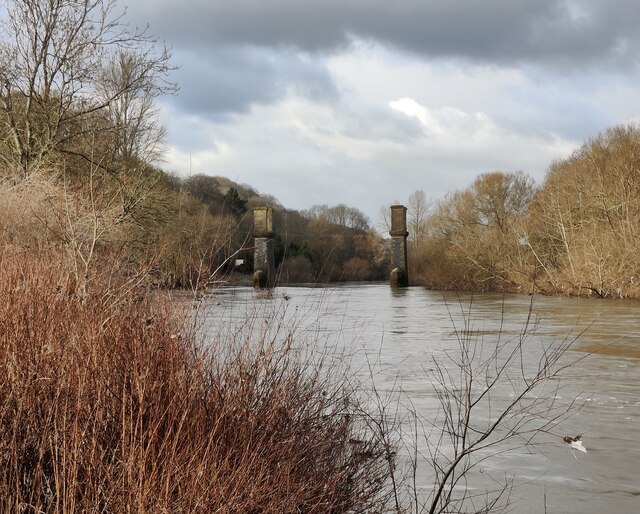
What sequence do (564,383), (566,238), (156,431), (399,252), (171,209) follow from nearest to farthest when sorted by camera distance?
(156,431), (564,383), (171,209), (566,238), (399,252)

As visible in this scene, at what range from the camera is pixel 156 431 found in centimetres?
333

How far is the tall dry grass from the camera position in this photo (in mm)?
3070

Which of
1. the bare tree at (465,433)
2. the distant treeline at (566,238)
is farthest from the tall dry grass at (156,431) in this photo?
the distant treeline at (566,238)

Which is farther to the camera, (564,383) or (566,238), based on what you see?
(566,238)

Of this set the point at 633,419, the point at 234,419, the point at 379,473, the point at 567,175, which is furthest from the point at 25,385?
the point at 567,175

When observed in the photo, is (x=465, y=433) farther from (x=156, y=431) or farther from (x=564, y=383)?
(x=564, y=383)

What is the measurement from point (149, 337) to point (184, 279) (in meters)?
1.46

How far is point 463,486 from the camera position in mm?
4930

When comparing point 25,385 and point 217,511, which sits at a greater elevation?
point 25,385

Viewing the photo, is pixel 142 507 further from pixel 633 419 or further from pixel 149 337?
pixel 633 419

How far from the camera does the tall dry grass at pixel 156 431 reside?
307 cm

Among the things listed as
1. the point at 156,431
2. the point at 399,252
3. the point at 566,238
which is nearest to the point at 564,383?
the point at 156,431

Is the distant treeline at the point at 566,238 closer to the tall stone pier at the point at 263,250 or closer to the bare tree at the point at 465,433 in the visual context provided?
the tall stone pier at the point at 263,250

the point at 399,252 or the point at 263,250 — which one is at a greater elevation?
the point at 263,250
